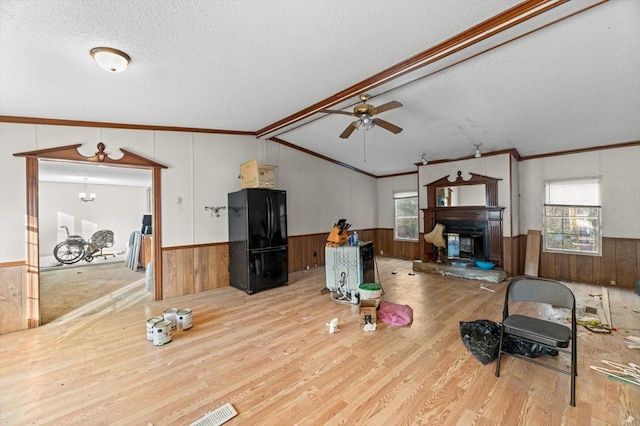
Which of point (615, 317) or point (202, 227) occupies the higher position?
point (202, 227)

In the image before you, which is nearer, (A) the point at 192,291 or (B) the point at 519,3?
(B) the point at 519,3

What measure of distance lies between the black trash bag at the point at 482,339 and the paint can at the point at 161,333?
3.09 metres

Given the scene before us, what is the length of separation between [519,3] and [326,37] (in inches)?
57.8

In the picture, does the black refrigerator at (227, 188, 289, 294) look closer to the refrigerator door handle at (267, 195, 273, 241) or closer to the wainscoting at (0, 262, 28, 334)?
the refrigerator door handle at (267, 195, 273, 241)

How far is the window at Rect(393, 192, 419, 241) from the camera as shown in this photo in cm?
745

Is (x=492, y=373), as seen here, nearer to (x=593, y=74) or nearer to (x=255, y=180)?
(x=593, y=74)

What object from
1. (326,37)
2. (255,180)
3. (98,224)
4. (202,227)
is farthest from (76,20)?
(98,224)

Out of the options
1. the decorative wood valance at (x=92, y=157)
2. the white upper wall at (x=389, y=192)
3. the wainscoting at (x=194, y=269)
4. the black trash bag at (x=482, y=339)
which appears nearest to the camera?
the black trash bag at (x=482, y=339)

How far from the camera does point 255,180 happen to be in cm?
443

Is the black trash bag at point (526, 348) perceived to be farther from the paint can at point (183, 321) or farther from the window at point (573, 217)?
the window at point (573, 217)

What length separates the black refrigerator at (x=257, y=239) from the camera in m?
4.32

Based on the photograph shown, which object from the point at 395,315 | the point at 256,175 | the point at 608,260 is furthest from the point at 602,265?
the point at 256,175

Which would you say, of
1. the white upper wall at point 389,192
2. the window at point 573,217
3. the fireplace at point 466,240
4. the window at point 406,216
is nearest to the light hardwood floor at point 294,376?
the window at point 573,217

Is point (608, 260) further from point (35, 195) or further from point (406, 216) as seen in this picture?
point (35, 195)
